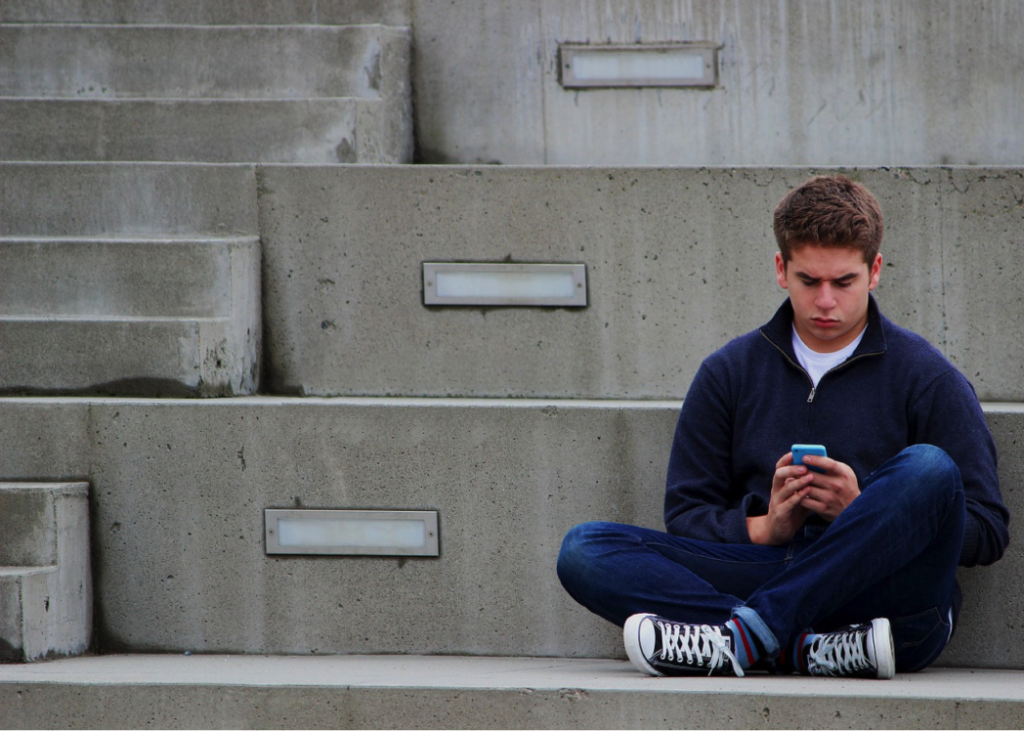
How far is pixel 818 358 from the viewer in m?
2.65

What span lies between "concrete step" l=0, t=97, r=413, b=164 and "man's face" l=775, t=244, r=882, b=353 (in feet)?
5.41

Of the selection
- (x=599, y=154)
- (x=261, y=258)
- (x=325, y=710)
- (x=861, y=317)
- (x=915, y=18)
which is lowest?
(x=325, y=710)

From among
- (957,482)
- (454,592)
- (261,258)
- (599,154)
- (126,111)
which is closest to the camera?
(957,482)

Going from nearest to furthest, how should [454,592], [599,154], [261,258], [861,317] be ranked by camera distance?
[861,317], [454,592], [261,258], [599,154]

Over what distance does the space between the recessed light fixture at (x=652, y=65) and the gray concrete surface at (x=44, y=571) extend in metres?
2.15

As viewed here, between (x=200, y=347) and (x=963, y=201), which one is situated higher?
(x=963, y=201)

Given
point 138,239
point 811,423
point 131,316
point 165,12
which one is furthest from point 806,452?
point 165,12

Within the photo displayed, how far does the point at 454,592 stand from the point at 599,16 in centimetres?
211

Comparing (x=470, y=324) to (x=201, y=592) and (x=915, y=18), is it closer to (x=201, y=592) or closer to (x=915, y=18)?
(x=201, y=592)

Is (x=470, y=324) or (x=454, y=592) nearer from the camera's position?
(x=454, y=592)

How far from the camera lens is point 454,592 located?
2904mm

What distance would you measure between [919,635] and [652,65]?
7.33ft

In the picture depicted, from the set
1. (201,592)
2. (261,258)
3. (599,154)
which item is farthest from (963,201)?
(201,592)

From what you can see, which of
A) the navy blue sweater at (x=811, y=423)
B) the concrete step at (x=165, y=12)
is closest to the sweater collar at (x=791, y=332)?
the navy blue sweater at (x=811, y=423)
